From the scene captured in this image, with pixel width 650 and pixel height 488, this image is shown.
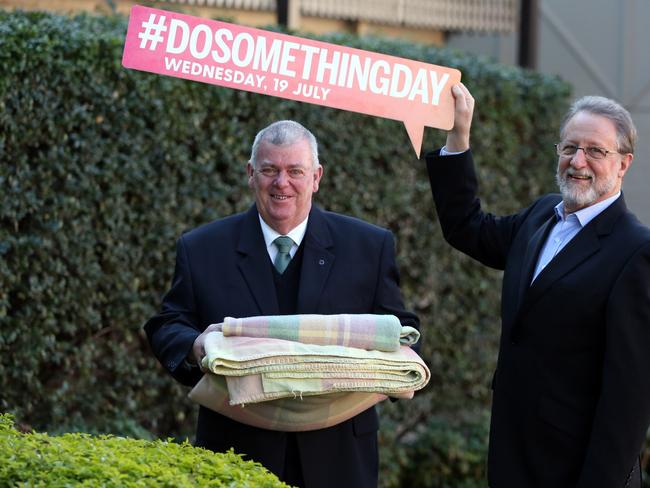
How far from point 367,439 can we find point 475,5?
693 centimetres

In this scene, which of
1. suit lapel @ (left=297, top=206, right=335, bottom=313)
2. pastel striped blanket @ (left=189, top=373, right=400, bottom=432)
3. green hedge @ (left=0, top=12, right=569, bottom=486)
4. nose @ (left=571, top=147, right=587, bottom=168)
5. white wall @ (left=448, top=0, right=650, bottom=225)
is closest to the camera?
pastel striped blanket @ (left=189, top=373, right=400, bottom=432)

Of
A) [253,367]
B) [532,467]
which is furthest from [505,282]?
[253,367]

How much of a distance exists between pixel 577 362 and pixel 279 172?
45.9 inches

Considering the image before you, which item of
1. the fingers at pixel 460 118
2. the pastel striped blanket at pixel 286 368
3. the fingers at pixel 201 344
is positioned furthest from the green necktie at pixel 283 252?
the fingers at pixel 460 118

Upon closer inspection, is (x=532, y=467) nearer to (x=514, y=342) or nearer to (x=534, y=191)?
(x=514, y=342)

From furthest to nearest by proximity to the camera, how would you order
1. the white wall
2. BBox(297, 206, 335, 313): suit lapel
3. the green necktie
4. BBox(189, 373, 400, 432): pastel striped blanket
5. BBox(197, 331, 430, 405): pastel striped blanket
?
the white wall, the green necktie, BBox(297, 206, 335, 313): suit lapel, BBox(189, 373, 400, 432): pastel striped blanket, BBox(197, 331, 430, 405): pastel striped blanket

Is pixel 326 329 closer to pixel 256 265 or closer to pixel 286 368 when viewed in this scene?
pixel 286 368

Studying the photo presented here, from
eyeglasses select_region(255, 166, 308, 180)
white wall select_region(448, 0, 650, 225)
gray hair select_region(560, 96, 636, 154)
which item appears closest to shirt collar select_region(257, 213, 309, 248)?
eyeglasses select_region(255, 166, 308, 180)

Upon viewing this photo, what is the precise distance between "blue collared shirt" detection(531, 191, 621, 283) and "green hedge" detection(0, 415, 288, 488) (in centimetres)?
126

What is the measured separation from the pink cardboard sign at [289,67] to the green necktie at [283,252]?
49 centimetres

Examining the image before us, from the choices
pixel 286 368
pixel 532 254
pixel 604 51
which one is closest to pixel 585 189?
pixel 532 254

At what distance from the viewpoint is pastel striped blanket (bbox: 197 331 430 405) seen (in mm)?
3305

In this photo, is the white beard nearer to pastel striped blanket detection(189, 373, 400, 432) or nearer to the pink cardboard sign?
the pink cardboard sign

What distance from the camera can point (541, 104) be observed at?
8.31 meters
